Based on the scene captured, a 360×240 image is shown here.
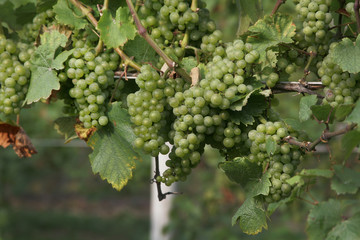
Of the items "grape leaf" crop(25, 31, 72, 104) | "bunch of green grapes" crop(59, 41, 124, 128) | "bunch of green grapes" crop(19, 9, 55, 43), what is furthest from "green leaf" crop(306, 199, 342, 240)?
"bunch of green grapes" crop(19, 9, 55, 43)

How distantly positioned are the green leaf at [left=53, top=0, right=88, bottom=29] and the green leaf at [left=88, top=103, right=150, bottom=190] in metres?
0.20

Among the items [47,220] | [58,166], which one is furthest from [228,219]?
[58,166]

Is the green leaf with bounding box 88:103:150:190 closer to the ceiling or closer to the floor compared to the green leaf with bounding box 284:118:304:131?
closer to the floor

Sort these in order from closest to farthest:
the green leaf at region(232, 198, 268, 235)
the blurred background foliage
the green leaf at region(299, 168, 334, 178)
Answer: the green leaf at region(299, 168, 334, 178), the green leaf at region(232, 198, 268, 235), the blurred background foliage

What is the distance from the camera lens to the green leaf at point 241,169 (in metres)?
0.95

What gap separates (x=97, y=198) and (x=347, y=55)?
688 centimetres

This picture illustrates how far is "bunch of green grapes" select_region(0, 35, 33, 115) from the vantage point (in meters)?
1.06

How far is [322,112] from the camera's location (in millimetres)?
875

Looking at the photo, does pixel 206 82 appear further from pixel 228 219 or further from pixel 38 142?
pixel 38 142

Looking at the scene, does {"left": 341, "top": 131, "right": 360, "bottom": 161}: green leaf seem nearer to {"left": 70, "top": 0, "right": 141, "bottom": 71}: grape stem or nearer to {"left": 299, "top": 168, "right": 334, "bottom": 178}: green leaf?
{"left": 299, "top": 168, "right": 334, "bottom": 178}: green leaf

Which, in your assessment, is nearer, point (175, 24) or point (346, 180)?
point (346, 180)

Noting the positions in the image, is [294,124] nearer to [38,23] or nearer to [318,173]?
[318,173]

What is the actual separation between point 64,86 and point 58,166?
6359 mm

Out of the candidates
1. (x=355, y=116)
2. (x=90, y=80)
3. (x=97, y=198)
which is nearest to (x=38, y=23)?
(x=90, y=80)
